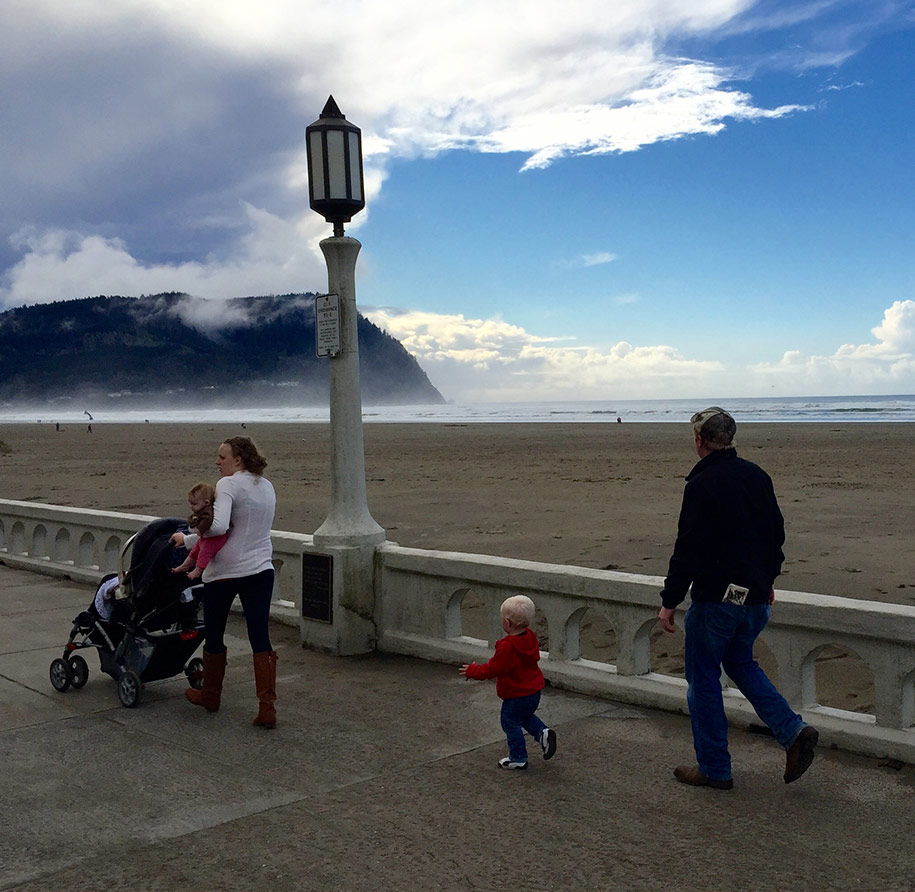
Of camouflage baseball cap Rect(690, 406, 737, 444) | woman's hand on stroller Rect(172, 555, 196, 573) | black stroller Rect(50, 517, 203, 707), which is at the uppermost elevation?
camouflage baseball cap Rect(690, 406, 737, 444)

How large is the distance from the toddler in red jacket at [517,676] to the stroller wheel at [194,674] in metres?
2.17

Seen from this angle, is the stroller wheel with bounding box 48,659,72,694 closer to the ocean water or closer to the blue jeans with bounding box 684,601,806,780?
the blue jeans with bounding box 684,601,806,780

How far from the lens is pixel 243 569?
5441 millimetres

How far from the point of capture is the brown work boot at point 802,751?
423 cm

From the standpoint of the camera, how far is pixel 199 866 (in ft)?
12.0

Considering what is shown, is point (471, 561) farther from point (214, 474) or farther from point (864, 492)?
point (214, 474)

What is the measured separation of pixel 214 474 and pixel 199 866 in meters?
22.3

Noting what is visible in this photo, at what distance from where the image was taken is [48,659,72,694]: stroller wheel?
19.7ft

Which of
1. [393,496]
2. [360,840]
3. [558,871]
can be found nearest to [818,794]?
[558,871]

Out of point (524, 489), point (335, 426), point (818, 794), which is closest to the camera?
point (818, 794)

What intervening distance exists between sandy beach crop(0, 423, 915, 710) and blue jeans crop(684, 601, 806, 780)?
216 centimetres

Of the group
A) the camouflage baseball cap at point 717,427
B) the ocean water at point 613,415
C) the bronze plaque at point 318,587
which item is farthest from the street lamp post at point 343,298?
the ocean water at point 613,415

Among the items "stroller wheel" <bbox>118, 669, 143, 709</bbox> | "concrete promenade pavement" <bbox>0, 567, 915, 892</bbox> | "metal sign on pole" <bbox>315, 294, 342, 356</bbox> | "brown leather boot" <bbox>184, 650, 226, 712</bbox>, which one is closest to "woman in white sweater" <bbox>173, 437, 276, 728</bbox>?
"brown leather boot" <bbox>184, 650, 226, 712</bbox>

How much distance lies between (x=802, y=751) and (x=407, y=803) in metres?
1.70
